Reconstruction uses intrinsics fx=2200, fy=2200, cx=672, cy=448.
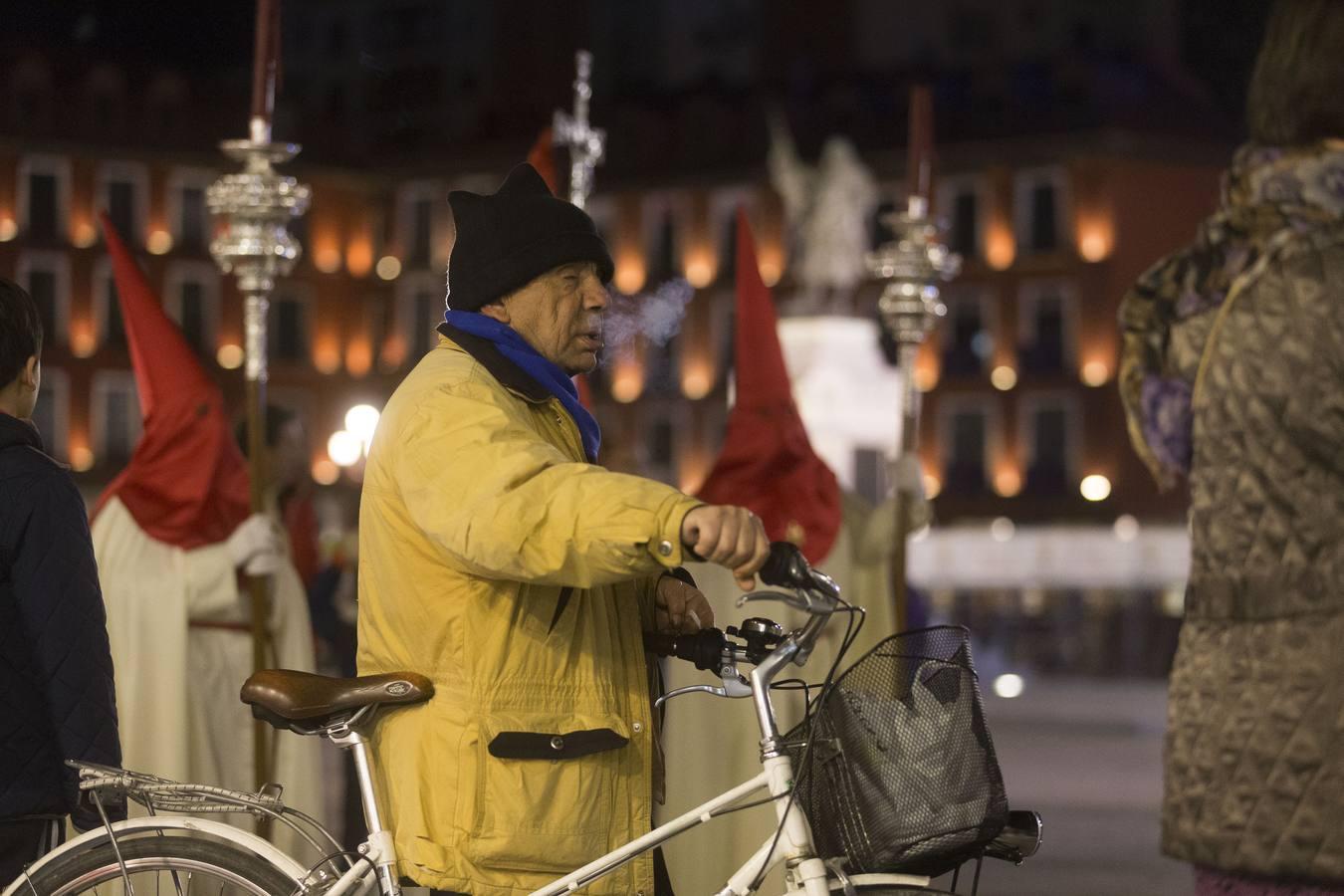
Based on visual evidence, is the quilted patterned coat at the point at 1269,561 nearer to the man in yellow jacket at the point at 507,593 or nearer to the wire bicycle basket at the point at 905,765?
the wire bicycle basket at the point at 905,765

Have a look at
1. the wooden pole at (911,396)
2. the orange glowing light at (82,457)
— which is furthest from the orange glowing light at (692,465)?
the wooden pole at (911,396)

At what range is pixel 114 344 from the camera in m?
50.9

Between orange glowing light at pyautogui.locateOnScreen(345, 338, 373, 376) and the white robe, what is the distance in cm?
4796

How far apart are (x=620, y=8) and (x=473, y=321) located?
2114 inches

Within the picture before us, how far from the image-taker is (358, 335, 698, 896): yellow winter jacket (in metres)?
3.18

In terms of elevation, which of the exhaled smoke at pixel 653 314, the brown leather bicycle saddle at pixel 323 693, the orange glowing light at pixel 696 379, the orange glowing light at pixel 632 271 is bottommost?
the brown leather bicycle saddle at pixel 323 693

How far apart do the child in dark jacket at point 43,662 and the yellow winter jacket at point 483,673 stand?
24.6 inches

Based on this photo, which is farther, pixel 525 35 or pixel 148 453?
pixel 525 35

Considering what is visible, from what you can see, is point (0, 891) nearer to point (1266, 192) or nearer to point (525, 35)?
point (1266, 192)

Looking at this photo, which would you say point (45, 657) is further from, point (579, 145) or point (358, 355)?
point (358, 355)

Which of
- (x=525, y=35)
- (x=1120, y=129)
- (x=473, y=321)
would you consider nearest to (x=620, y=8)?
(x=525, y=35)

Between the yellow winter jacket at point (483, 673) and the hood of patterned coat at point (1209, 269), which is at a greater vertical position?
the hood of patterned coat at point (1209, 269)

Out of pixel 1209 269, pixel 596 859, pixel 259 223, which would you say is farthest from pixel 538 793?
pixel 259 223

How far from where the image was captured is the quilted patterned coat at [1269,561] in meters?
3.05
